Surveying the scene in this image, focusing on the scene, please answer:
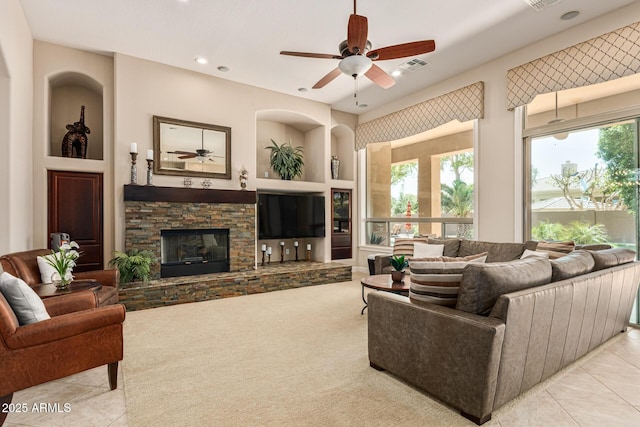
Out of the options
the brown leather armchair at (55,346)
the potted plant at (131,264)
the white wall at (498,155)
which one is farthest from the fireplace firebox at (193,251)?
the white wall at (498,155)

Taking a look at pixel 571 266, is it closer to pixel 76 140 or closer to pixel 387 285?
pixel 387 285

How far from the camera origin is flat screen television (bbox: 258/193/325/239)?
6344mm

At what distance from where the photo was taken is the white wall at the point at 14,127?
10.3ft

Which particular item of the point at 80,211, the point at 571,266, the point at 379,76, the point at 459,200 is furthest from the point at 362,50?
the point at 80,211

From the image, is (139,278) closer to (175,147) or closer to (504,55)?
(175,147)

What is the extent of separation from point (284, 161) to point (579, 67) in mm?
4651

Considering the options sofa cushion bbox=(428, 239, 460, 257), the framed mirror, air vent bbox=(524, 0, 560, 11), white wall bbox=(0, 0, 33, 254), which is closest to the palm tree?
sofa cushion bbox=(428, 239, 460, 257)

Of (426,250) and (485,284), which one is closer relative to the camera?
(485,284)

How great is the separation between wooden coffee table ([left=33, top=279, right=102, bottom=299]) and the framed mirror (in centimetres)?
231

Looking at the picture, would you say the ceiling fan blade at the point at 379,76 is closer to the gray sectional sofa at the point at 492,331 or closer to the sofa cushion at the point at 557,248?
the gray sectional sofa at the point at 492,331

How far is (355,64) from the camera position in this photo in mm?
3047

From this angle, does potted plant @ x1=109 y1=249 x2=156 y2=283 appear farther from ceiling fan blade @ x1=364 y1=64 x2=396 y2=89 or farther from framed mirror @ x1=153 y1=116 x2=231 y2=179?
ceiling fan blade @ x1=364 y1=64 x2=396 y2=89

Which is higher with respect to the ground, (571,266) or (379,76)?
(379,76)

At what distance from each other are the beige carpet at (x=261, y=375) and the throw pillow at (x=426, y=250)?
53.9 inches
